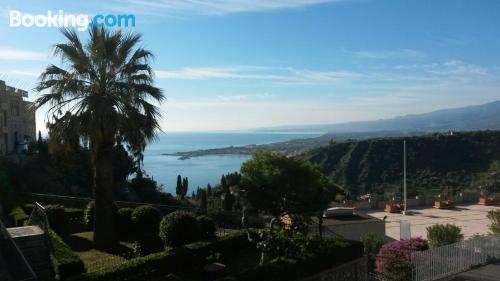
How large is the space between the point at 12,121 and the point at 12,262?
4305 cm

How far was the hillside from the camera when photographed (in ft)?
234

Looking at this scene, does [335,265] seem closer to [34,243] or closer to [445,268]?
[445,268]

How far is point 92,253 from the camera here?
15805mm

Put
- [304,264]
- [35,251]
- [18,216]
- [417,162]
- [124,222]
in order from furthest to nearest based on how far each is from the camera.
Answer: [417,162], [124,222], [18,216], [304,264], [35,251]

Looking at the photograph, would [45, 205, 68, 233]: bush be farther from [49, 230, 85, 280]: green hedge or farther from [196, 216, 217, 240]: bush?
[49, 230, 85, 280]: green hedge

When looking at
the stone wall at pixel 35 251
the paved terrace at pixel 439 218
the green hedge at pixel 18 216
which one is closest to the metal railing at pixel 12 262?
the stone wall at pixel 35 251

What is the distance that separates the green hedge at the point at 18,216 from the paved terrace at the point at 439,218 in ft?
57.7

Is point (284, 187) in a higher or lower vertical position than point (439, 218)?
higher

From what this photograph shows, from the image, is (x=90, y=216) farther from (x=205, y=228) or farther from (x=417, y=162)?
(x=417, y=162)

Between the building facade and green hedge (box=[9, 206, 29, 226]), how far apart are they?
873 inches

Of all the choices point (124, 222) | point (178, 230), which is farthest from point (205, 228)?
point (124, 222)

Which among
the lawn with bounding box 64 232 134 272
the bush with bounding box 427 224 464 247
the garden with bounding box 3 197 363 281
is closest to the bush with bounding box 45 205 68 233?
the garden with bounding box 3 197 363 281

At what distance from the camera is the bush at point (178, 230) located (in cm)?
1564

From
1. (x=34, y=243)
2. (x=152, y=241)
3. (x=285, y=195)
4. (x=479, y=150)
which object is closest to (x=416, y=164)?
(x=479, y=150)
